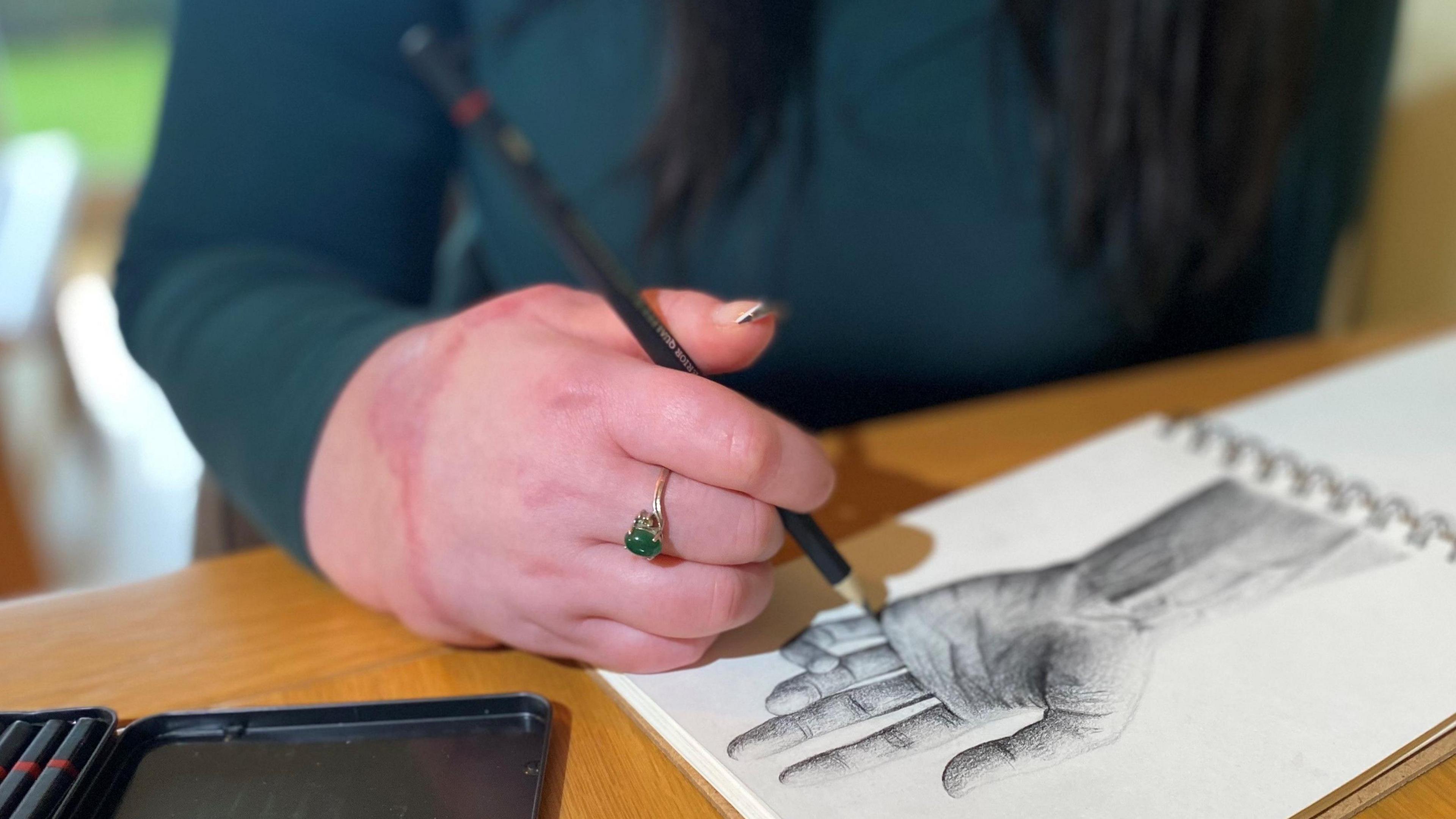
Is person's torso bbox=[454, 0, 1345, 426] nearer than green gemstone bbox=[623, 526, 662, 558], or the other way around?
green gemstone bbox=[623, 526, 662, 558]

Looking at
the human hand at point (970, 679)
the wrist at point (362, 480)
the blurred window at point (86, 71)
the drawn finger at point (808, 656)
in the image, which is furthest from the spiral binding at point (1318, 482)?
the blurred window at point (86, 71)

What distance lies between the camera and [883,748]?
11.4 inches

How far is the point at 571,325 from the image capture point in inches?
13.3

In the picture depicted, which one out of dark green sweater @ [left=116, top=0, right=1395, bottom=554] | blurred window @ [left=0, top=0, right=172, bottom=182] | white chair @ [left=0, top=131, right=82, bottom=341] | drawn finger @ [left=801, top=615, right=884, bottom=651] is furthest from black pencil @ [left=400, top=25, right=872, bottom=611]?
blurred window @ [left=0, top=0, right=172, bottom=182]

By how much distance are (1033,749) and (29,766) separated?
28cm

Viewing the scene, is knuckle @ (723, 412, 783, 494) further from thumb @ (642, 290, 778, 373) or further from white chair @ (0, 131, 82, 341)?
white chair @ (0, 131, 82, 341)

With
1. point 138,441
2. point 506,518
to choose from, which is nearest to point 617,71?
point 506,518

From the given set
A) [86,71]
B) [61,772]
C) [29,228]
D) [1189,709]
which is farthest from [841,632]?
[86,71]

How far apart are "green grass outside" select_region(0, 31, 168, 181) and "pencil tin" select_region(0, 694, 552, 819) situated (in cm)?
321

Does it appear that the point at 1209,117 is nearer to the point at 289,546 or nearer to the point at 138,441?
the point at 289,546

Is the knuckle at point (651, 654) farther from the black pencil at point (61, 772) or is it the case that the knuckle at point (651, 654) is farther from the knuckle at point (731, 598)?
the black pencil at point (61, 772)

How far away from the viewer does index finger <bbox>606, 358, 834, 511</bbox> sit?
0.28 metres

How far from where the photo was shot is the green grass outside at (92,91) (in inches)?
119

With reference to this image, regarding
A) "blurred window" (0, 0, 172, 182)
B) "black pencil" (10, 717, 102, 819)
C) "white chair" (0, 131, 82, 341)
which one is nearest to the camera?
"black pencil" (10, 717, 102, 819)
